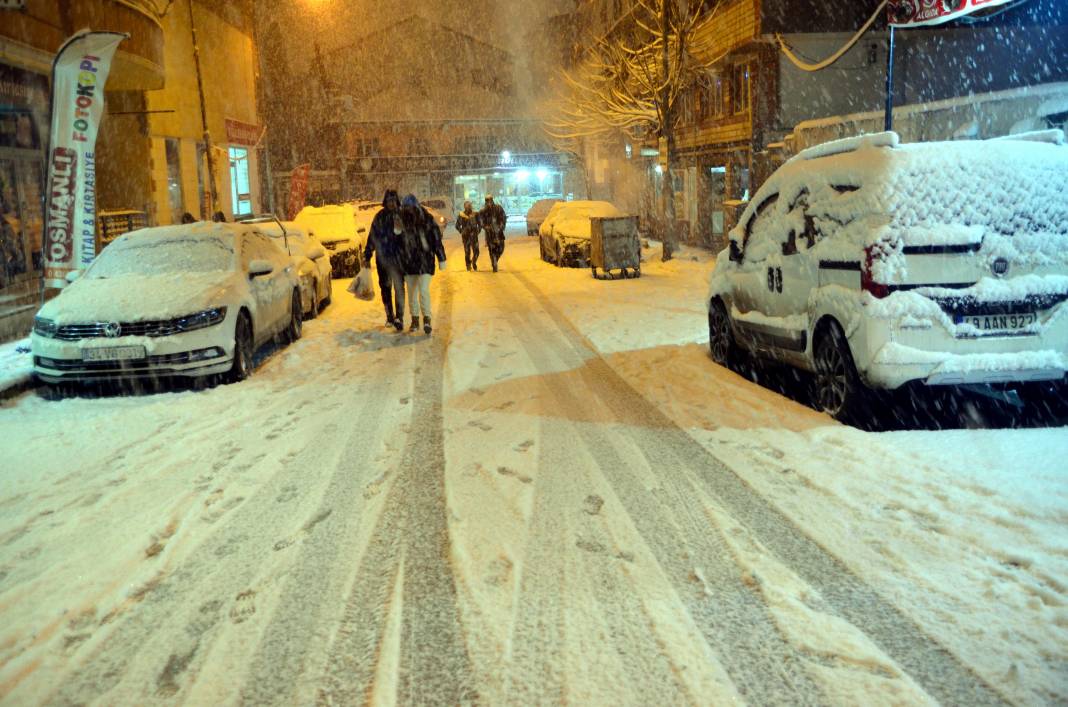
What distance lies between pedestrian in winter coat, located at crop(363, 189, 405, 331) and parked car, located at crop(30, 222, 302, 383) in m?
1.72

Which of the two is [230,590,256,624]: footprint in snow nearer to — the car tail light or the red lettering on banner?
the car tail light

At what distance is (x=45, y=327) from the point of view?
28.2 ft

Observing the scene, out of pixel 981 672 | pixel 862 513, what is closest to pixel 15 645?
pixel 981 672

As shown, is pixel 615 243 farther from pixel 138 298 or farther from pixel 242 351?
pixel 138 298

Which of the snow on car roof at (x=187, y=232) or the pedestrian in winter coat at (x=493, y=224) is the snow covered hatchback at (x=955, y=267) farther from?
the pedestrian in winter coat at (x=493, y=224)

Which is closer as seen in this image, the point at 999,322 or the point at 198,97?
the point at 999,322

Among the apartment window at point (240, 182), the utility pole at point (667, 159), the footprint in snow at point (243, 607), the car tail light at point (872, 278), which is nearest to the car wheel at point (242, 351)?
the footprint in snow at point (243, 607)

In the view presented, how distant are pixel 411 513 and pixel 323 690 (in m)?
1.87

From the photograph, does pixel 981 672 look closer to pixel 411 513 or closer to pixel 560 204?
pixel 411 513

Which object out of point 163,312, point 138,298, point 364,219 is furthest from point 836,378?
point 364,219

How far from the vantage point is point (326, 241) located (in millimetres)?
20484

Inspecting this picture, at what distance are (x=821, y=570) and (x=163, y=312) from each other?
6849 mm

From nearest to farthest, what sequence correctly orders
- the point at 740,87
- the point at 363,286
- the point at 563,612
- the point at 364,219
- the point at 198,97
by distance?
1. the point at 563,612
2. the point at 363,286
3. the point at 740,87
4. the point at 364,219
5. the point at 198,97

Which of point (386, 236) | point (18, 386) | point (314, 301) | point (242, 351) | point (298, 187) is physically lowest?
point (18, 386)
